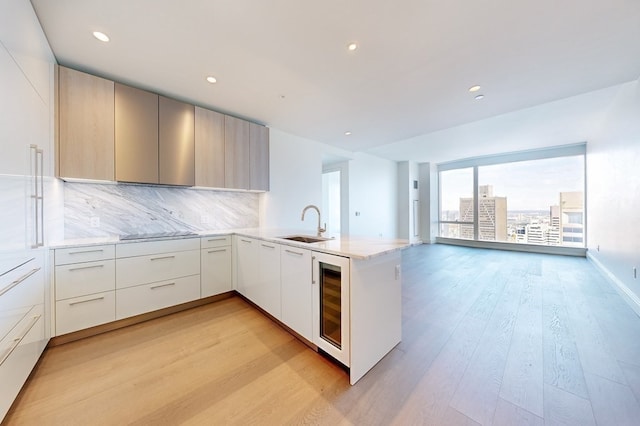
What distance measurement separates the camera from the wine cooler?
148 cm

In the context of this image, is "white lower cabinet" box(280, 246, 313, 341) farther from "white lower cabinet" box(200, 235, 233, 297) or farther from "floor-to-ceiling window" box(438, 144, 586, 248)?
"floor-to-ceiling window" box(438, 144, 586, 248)

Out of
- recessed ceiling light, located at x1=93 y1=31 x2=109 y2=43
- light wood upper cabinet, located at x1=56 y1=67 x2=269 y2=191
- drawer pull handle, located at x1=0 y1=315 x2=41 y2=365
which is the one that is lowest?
drawer pull handle, located at x1=0 y1=315 x2=41 y2=365

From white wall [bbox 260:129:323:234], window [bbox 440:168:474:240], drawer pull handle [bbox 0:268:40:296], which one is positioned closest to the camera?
drawer pull handle [bbox 0:268:40:296]

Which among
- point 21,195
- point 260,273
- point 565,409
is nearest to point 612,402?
point 565,409

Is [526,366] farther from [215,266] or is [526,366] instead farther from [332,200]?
[332,200]

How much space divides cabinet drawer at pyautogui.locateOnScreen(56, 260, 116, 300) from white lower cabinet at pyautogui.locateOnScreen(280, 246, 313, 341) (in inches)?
62.9

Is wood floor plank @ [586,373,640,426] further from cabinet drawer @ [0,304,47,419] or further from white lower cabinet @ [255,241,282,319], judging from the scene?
cabinet drawer @ [0,304,47,419]

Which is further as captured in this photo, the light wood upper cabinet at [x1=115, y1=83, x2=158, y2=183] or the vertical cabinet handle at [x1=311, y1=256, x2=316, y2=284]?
the light wood upper cabinet at [x1=115, y1=83, x2=158, y2=183]

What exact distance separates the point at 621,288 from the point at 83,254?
6.07m

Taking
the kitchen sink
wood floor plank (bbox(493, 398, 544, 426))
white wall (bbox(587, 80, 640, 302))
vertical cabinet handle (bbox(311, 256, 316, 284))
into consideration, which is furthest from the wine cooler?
white wall (bbox(587, 80, 640, 302))

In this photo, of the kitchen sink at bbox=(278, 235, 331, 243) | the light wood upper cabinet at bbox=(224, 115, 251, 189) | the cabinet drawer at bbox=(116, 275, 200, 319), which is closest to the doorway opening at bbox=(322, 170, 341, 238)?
the light wood upper cabinet at bbox=(224, 115, 251, 189)

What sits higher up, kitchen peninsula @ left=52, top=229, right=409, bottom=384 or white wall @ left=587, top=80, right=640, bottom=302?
white wall @ left=587, top=80, right=640, bottom=302

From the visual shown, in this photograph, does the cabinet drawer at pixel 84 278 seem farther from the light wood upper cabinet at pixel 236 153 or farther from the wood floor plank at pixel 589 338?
the wood floor plank at pixel 589 338

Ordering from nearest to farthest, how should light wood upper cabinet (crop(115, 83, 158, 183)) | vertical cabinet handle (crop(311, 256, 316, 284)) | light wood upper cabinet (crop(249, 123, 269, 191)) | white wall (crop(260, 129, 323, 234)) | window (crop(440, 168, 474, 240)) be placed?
vertical cabinet handle (crop(311, 256, 316, 284)) < light wood upper cabinet (crop(115, 83, 158, 183)) < light wood upper cabinet (crop(249, 123, 269, 191)) < white wall (crop(260, 129, 323, 234)) < window (crop(440, 168, 474, 240))
